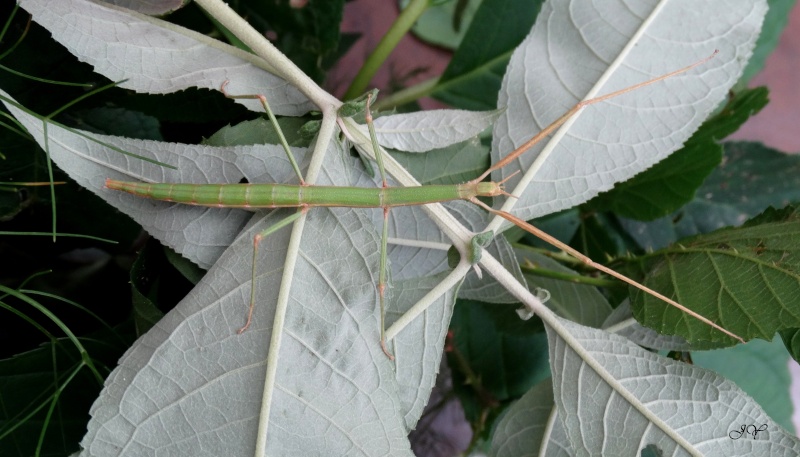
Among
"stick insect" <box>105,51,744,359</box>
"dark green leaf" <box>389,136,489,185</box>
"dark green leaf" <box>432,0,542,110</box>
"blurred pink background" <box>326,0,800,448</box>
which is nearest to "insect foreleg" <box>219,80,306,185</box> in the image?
"stick insect" <box>105,51,744,359</box>

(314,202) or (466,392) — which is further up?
(314,202)

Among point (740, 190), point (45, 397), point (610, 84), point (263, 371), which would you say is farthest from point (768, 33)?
point (45, 397)

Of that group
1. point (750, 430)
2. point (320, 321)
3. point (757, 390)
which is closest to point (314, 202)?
point (320, 321)

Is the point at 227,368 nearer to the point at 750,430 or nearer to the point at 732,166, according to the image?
the point at 750,430

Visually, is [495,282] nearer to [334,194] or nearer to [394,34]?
[334,194]

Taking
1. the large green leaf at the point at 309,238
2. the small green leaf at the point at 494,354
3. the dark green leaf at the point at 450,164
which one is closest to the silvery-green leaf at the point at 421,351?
the large green leaf at the point at 309,238

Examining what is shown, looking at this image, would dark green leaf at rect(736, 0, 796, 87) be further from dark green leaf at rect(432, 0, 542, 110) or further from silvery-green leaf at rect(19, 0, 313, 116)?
silvery-green leaf at rect(19, 0, 313, 116)
